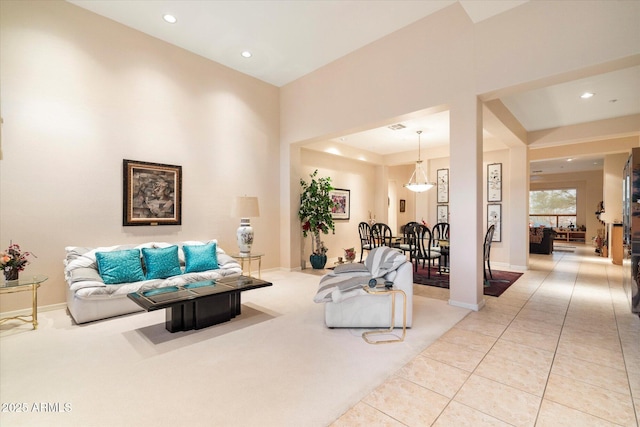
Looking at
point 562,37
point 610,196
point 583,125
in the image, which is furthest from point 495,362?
point 610,196

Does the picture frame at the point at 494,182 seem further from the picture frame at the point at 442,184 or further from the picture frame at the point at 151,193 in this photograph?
the picture frame at the point at 151,193

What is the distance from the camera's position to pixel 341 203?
821 cm

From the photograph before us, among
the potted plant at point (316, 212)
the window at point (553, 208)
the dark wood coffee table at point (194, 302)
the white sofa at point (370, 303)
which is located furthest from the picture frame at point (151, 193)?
the window at point (553, 208)

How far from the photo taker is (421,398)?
199cm

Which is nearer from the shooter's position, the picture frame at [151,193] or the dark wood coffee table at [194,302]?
the dark wood coffee table at [194,302]

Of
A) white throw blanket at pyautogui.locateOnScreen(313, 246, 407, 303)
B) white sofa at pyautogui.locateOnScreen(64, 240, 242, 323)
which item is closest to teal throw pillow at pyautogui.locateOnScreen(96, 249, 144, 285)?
white sofa at pyautogui.locateOnScreen(64, 240, 242, 323)

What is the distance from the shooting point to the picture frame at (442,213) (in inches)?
325

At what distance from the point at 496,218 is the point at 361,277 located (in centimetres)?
554

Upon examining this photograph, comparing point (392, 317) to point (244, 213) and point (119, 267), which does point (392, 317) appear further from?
point (119, 267)

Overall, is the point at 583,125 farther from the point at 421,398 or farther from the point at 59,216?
the point at 59,216

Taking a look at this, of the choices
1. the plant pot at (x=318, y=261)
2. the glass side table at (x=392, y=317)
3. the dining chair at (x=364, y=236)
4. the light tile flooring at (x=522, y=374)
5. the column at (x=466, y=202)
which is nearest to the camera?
the light tile flooring at (x=522, y=374)

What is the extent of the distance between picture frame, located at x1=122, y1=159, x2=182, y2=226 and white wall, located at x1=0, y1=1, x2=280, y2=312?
106mm

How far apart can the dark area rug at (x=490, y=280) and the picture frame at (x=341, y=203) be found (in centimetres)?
260

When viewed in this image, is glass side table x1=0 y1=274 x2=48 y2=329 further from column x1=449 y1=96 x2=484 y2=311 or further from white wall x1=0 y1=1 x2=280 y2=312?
column x1=449 y1=96 x2=484 y2=311
